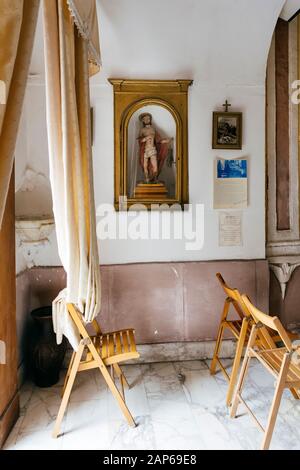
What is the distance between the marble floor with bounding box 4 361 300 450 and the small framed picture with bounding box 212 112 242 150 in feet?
6.55

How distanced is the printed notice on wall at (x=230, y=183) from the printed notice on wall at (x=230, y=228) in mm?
78

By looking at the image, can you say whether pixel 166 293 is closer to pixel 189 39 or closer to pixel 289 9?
pixel 189 39

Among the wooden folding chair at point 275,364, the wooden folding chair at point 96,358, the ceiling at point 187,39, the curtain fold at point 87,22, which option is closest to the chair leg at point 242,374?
the wooden folding chair at point 275,364

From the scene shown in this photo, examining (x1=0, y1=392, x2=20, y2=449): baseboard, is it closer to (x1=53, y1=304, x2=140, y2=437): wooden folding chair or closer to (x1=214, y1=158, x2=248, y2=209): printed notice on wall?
(x1=53, y1=304, x2=140, y2=437): wooden folding chair

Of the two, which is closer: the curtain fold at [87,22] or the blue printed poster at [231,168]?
the curtain fold at [87,22]

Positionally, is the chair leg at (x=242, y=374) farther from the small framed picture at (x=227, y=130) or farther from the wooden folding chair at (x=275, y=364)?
the small framed picture at (x=227, y=130)

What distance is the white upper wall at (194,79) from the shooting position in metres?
2.68

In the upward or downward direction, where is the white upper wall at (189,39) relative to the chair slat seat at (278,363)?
upward

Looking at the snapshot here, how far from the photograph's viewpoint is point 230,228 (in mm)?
3049

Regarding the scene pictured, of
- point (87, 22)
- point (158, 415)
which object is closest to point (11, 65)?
point (87, 22)

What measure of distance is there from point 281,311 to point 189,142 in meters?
1.88

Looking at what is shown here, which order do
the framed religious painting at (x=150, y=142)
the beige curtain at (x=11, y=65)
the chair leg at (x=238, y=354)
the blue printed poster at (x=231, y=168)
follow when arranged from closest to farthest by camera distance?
the beige curtain at (x=11, y=65)
the chair leg at (x=238, y=354)
the framed religious painting at (x=150, y=142)
the blue printed poster at (x=231, y=168)

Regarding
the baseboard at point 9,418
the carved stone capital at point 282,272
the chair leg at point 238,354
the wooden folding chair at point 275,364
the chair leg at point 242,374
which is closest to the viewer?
the wooden folding chair at point 275,364

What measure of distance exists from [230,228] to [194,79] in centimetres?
138
